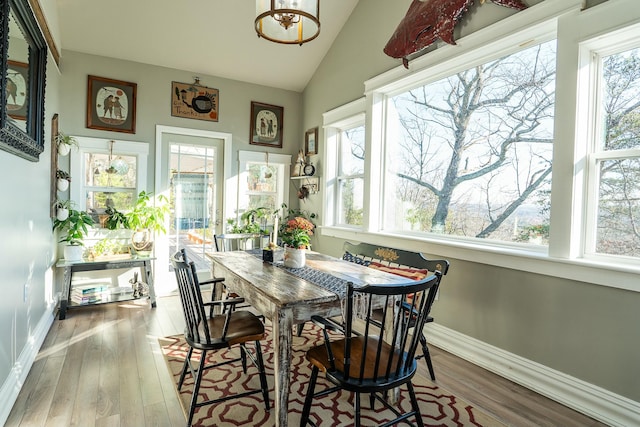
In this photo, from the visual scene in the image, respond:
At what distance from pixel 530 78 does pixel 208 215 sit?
3.85 meters

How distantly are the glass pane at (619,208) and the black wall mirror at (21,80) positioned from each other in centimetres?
323

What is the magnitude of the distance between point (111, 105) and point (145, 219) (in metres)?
1.35

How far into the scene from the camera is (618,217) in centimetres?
208

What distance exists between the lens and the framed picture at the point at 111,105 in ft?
13.3

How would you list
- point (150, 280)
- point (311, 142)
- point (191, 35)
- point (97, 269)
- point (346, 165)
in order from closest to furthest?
point (97, 269) → point (150, 280) → point (191, 35) → point (346, 165) → point (311, 142)

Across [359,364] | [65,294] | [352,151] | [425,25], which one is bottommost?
[65,294]

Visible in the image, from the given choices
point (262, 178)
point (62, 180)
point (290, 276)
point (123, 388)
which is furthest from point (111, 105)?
point (290, 276)

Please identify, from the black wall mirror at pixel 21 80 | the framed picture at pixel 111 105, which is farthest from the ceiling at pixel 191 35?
the black wall mirror at pixel 21 80

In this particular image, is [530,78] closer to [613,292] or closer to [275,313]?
[613,292]

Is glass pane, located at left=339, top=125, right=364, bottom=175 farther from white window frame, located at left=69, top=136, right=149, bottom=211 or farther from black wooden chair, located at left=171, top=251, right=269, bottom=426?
black wooden chair, located at left=171, top=251, right=269, bottom=426

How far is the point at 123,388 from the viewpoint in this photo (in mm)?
2277

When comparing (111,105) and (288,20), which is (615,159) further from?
(111,105)

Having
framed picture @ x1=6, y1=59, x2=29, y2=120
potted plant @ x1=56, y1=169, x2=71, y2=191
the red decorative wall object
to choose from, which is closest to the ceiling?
the red decorative wall object

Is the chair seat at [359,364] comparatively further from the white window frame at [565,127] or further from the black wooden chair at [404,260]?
the white window frame at [565,127]
